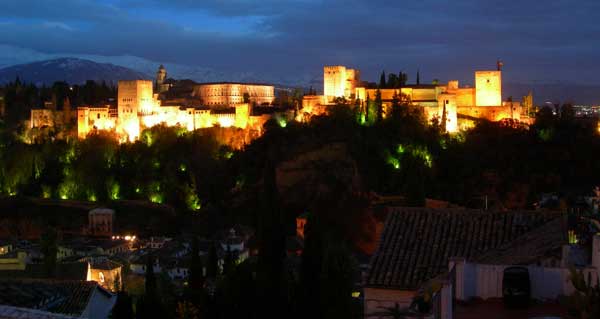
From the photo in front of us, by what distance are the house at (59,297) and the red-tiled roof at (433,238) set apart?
20.3ft

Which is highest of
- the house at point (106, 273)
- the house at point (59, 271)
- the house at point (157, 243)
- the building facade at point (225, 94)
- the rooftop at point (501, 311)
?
the building facade at point (225, 94)

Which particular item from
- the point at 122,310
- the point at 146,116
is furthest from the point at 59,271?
the point at 146,116

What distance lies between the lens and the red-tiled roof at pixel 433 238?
10156mm

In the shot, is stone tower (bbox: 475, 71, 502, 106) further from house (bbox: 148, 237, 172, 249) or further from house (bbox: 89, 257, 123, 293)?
house (bbox: 89, 257, 123, 293)

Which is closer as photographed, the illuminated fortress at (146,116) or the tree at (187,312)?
the tree at (187,312)

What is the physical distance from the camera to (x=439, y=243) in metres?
10.7

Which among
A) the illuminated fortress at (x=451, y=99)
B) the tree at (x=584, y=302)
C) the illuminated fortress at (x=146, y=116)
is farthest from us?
the illuminated fortress at (x=146, y=116)

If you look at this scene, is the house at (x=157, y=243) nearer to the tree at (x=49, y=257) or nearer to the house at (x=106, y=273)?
the house at (x=106, y=273)

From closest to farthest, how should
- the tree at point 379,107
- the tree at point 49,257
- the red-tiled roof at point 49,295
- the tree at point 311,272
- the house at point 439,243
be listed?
the house at point 439,243, the red-tiled roof at point 49,295, the tree at point 311,272, the tree at point 49,257, the tree at point 379,107

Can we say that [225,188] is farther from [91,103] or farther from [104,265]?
[91,103]

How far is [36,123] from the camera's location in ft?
206

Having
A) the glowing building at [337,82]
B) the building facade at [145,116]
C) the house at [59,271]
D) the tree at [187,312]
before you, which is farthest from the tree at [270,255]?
the glowing building at [337,82]

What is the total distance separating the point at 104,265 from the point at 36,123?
117ft

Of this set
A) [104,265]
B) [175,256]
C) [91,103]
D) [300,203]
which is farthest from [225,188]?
[91,103]
